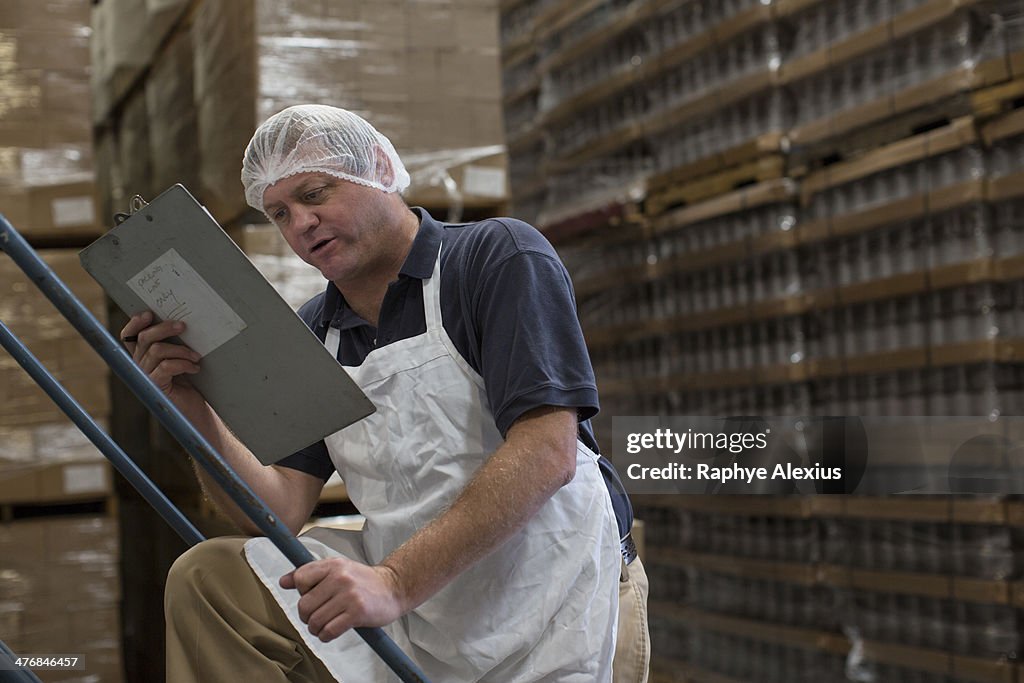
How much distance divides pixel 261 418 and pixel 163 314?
26 cm

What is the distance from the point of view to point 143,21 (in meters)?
5.66

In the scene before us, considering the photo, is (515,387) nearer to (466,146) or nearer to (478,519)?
(478,519)

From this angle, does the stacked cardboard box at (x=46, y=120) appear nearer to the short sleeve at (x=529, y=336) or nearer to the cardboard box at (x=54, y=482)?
the cardboard box at (x=54, y=482)

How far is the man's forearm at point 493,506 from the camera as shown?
2029 millimetres

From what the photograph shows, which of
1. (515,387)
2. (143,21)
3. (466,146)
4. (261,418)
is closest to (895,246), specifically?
(466,146)

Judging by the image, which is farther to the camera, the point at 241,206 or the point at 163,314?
the point at 241,206

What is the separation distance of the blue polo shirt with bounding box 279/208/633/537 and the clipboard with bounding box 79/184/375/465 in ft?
0.98

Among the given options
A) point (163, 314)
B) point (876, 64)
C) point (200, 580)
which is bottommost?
point (200, 580)

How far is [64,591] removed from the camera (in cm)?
448

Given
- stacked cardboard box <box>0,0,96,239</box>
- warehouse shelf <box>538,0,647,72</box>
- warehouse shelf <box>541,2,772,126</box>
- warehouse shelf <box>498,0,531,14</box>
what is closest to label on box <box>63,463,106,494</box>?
stacked cardboard box <box>0,0,96,239</box>

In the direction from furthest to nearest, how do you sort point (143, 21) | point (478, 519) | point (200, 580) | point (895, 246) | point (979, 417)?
point (143, 21) < point (895, 246) < point (979, 417) < point (200, 580) < point (478, 519)

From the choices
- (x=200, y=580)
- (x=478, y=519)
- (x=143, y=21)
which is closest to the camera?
(x=478, y=519)

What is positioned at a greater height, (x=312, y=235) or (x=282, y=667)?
(x=312, y=235)

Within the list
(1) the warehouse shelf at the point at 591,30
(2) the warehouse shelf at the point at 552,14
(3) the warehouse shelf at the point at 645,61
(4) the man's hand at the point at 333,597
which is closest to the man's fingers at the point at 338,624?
(4) the man's hand at the point at 333,597
